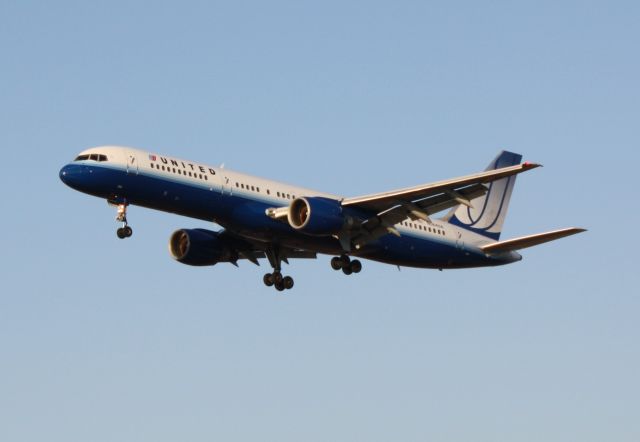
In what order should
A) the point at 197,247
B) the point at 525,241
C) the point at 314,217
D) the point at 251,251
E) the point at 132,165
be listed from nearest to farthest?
the point at 132,165, the point at 314,217, the point at 525,241, the point at 197,247, the point at 251,251

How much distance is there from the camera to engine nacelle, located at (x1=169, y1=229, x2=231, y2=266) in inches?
2406

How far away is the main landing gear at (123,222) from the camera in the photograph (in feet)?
178

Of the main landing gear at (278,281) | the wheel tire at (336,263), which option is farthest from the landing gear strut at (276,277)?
the wheel tire at (336,263)

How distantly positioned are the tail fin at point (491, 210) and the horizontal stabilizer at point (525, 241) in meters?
2.47

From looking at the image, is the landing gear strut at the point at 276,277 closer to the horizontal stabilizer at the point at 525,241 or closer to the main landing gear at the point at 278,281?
the main landing gear at the point at 278,281

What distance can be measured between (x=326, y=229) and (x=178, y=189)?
6586mm

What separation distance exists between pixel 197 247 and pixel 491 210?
16.0 metres

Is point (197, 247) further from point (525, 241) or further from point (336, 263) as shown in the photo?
point (525, 241)

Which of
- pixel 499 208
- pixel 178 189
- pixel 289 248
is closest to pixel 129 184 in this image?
pixel 178 189

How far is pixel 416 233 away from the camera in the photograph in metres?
61.5

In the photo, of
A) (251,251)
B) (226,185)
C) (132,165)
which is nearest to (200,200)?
(226,185)

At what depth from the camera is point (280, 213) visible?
55531 millimetres

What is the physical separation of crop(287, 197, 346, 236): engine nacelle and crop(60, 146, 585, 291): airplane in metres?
0.04

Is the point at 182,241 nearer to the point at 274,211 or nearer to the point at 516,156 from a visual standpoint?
the point at 274,211
